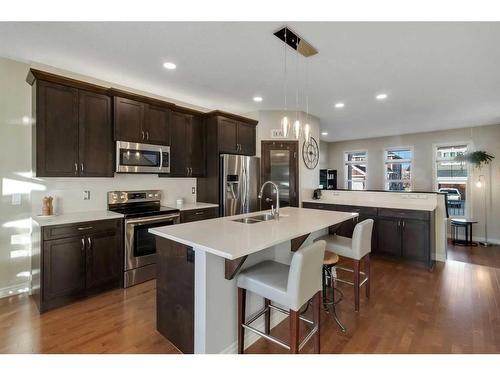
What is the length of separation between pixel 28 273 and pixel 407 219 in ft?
16.8

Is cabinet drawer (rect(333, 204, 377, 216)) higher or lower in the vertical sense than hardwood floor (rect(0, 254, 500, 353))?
higher

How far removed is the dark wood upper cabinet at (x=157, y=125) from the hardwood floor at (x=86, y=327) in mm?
2040

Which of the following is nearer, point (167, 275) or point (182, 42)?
point (167, 275)

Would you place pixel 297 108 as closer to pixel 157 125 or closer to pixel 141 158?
pixel 157 125

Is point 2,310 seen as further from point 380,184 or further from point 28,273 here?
point 380,184

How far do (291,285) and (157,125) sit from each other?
2951 mm

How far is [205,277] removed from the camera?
1.60 metres

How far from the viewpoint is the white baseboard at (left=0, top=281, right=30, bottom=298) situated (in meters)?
2.69

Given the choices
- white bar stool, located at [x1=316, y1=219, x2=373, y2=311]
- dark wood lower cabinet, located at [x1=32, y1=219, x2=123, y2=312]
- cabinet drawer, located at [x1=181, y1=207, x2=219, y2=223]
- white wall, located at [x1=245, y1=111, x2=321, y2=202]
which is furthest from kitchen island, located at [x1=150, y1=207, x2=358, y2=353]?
white wall, located at [x1=245, y1=111, x2=321, y2=202]

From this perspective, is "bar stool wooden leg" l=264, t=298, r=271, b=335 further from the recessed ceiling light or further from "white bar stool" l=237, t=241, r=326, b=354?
the recessed ceiling light

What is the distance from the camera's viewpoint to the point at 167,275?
1926 mm

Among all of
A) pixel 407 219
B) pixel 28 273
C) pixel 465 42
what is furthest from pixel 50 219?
pixel 407 219

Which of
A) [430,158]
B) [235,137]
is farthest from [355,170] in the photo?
[235,137]

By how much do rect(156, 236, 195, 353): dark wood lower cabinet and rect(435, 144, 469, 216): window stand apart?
7.10 m
